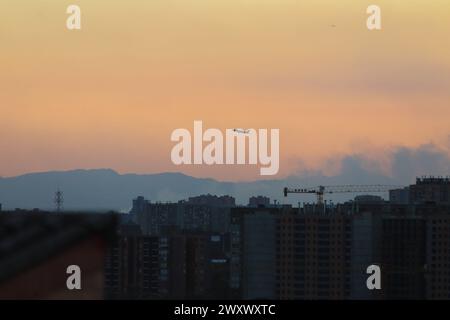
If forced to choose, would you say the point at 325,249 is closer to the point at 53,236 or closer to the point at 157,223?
the point at 157,223

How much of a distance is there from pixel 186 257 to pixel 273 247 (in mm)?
2837

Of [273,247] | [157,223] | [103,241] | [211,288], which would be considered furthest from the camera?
[157,223]

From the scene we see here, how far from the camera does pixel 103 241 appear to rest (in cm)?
520

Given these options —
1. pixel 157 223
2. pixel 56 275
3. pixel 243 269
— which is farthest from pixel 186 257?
pixel 56 275

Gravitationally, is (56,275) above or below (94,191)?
below

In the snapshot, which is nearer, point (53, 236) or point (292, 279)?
point (53, 236)

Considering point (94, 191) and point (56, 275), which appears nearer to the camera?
point (56, 275)

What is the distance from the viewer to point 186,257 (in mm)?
32812
